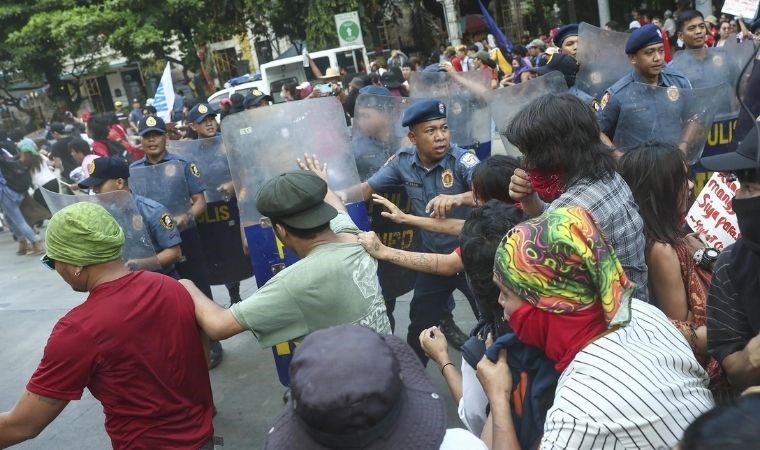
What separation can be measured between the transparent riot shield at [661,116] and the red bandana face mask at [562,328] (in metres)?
2.50

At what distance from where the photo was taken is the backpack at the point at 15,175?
9.31 m

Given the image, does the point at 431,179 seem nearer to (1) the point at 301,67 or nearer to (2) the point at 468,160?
(2) the point at 468,160

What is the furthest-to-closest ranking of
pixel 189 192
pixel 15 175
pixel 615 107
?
1. pixel 15 175
2. pixel 189 192
3. pixel 615 107

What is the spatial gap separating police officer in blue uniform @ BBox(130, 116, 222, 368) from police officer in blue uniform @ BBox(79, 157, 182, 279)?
47cm

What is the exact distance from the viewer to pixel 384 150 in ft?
14.6

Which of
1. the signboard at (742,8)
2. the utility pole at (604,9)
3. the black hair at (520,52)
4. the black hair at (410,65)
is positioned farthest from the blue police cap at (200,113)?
the utility pole at (604,9)

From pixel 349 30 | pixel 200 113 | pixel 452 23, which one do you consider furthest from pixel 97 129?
pixel 452 23

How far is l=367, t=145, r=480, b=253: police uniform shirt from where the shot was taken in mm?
3658

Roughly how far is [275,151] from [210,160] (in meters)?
1.71

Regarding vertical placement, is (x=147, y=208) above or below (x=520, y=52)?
above

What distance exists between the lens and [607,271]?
1.62 m

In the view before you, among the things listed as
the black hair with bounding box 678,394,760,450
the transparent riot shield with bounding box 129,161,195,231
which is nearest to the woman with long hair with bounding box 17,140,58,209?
the transparent riot shield with bounding box 129,161,195,231

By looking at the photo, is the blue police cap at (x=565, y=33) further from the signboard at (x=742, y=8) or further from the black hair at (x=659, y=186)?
the black hair at (x=659, y=186)

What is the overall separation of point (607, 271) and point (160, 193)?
124 inches
